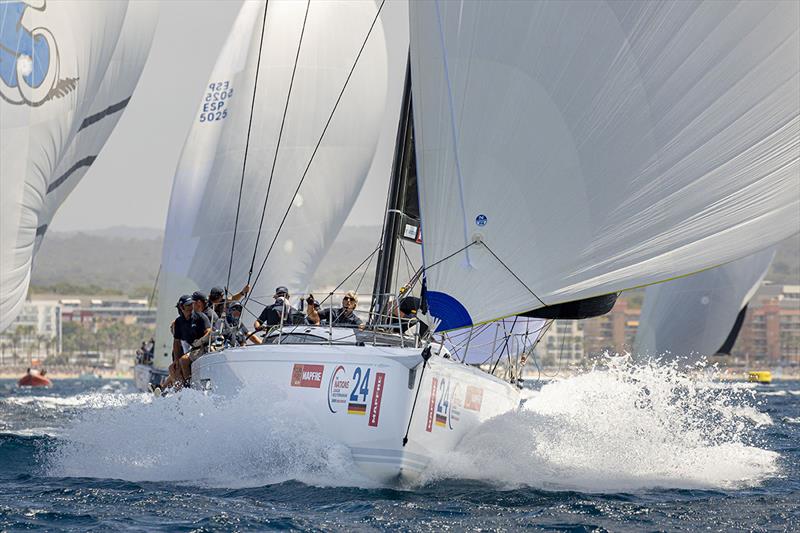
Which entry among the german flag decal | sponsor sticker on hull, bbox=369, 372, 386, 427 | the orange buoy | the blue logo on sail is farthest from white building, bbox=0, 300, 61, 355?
sponsor sticker on hull, bbox=369, 372, 386, 427

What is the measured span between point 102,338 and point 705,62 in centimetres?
14580

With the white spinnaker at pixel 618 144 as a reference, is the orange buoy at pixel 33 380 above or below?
below

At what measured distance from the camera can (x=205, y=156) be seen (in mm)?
20109

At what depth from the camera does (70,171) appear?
14.4 meters

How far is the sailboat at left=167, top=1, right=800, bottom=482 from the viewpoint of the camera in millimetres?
7793

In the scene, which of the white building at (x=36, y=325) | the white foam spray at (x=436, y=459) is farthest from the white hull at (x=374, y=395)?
the white building at (x=36, y=325)

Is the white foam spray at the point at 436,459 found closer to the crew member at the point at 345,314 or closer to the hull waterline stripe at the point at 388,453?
the hull waterline stripe at the point at 388,453

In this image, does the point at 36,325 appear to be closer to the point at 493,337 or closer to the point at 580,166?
the point at 493,337

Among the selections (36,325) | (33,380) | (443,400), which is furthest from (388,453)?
(36,325)

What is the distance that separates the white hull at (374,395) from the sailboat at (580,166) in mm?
15

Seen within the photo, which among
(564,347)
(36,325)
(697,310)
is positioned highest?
(697,310)

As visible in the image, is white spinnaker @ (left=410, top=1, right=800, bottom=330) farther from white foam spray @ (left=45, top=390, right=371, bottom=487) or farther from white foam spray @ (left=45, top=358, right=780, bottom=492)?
white foam spray @ (left=45, top=390, right=371, bottom=487)

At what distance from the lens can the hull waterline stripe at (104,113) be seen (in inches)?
570

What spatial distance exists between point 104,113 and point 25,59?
2.42m
